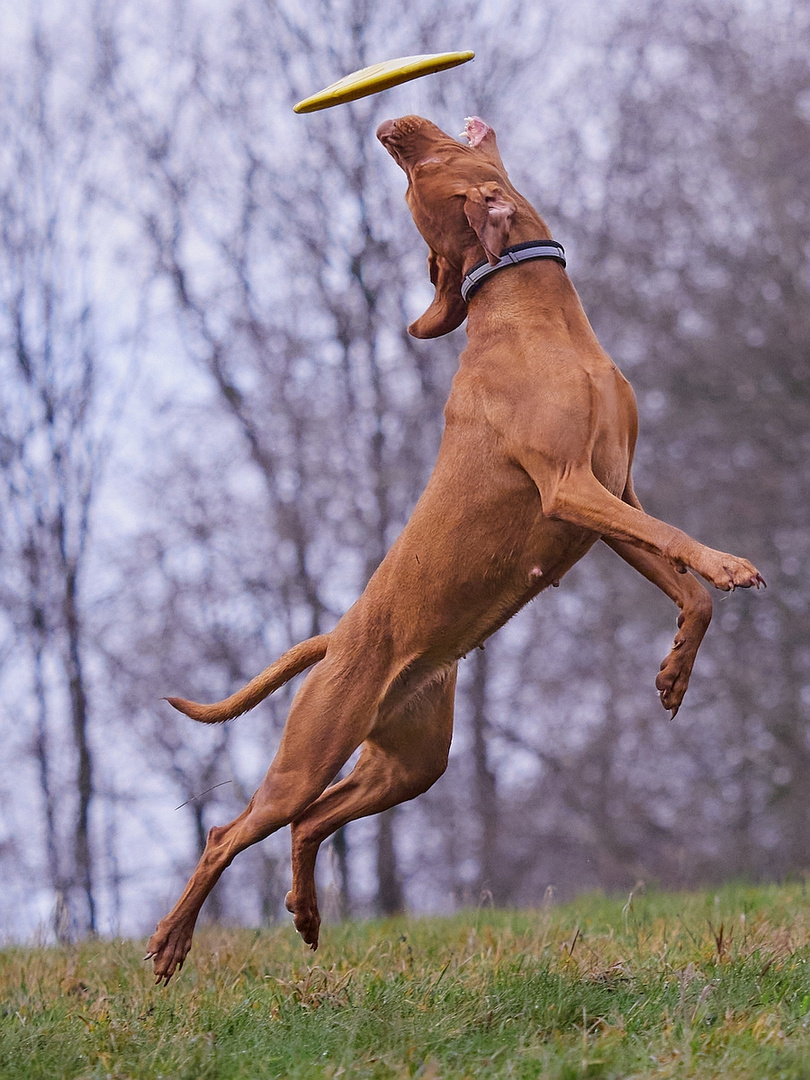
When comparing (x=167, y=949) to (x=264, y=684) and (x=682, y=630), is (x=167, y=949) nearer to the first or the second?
(x=264, y=684)

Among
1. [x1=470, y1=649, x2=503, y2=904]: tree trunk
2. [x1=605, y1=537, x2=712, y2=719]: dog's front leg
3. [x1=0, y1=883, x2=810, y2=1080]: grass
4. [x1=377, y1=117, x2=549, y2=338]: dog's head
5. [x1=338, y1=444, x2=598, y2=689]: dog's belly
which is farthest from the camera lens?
[x1=470, y1=649, x2=503, y2=904]: tree trunk

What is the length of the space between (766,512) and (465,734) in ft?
11.7

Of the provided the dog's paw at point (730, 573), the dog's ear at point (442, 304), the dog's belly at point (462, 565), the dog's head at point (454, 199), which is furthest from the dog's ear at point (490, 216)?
the dog's paw at point (730, 573)

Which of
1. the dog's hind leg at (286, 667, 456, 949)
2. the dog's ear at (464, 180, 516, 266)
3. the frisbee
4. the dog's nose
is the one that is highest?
the frisbee

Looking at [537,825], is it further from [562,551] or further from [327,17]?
[562,551]

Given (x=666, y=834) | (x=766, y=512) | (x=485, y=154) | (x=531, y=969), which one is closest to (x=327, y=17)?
(x=766, y=512)

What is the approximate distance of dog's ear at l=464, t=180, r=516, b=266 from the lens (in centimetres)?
437

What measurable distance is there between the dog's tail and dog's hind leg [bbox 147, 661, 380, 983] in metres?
0.16

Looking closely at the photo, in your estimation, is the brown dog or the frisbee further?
the frisbee

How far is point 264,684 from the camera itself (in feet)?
15.9

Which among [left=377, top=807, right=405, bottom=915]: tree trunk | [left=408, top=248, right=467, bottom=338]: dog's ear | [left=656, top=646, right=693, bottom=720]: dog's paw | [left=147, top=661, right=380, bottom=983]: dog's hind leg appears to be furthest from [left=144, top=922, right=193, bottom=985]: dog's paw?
[left=377, top=807, right=405, bottom=915]: tree trunk

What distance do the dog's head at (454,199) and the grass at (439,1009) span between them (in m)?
2.37

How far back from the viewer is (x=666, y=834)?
46.1 ft

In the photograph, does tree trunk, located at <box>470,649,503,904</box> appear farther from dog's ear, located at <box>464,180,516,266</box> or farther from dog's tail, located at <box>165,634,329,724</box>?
dog's ear, located at <box>464,180,516,266</box>
